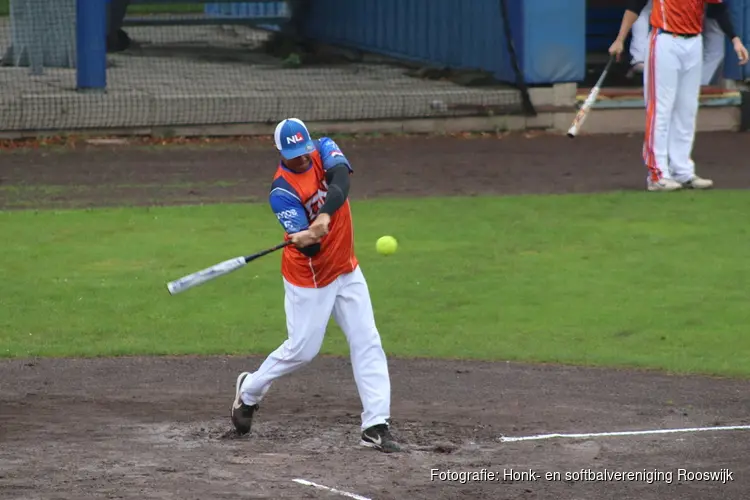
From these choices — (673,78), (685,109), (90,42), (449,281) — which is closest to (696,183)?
(685,109)

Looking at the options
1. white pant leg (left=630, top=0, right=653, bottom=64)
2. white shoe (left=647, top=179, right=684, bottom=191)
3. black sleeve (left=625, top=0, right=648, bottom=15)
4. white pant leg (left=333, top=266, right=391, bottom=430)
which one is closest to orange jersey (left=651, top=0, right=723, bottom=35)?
black sleeve (left=625, top=0, right=648, bottom=15)

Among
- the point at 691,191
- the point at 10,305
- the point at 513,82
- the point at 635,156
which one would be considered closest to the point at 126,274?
the point at 10,305

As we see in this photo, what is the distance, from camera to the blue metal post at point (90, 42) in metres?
18.0

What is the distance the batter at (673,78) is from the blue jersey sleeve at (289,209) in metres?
7.55

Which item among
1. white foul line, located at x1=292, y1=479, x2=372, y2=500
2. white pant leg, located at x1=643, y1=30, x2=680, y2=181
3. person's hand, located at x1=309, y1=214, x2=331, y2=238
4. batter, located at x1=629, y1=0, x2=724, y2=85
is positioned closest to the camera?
white foul line, located at x1=292, y1=479, x2=372, y2=500

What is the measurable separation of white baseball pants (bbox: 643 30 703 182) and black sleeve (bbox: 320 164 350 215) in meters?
7.52

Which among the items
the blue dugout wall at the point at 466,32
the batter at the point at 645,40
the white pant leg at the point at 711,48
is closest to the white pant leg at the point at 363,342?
the batter at the point at 645,40

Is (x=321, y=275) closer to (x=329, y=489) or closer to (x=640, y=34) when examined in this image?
(x=329, y=489)

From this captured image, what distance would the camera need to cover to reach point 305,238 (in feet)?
22.3

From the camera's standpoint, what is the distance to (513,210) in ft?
45.2

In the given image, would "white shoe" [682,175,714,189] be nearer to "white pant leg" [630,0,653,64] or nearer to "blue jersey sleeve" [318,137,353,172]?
"white pant leg" [630,0,653,64]

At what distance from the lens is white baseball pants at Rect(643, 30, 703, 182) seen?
13797 millimetres

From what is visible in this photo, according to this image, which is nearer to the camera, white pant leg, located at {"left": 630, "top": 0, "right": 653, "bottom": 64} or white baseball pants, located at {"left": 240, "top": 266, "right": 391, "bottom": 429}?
white baseball pants, located at {"left": 240, "top": 266, "right": 391, "bottom": 429}

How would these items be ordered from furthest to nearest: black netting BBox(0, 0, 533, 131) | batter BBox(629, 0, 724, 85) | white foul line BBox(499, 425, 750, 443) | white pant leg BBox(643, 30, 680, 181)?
black netting BBox(0, 0, 533, 131), batter BBox(629, 0, 724, 85), white pant leg BBox(643, 30, 680, 181), white foul line BBox(499, 425, 750, 443)
